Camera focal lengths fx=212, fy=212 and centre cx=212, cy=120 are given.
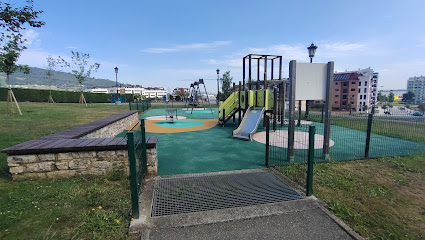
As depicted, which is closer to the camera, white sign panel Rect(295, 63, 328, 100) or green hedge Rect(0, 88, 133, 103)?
white sign panel Rect(295, 63, 328, 100)

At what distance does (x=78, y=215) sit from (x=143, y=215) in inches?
34.0

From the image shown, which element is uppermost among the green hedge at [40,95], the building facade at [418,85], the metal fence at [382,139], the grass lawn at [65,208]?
the building facade at [418,85]

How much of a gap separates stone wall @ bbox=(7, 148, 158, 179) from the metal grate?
3.18 ft

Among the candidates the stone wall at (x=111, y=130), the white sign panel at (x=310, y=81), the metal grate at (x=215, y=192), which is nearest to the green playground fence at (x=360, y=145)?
the metal grate at (x=215, y=192)

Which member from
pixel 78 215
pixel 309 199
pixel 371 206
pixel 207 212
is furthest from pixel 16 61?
pixel 371 206

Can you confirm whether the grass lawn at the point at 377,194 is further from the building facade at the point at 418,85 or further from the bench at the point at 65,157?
the building facade at the point at 418,85

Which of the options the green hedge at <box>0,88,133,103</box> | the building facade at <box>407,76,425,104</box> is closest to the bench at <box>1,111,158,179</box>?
the green hedge at <box>0,88,133,103</box>

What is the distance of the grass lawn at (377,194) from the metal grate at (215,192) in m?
0.80

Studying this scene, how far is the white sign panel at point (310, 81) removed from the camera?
550 cm

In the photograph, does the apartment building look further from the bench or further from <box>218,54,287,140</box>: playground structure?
the bench

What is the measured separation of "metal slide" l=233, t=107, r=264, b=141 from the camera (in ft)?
27.6

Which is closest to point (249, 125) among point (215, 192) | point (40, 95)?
point (215, 192)

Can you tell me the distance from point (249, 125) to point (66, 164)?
675cm

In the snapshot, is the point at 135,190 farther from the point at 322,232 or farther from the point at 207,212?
the point at 322,232
